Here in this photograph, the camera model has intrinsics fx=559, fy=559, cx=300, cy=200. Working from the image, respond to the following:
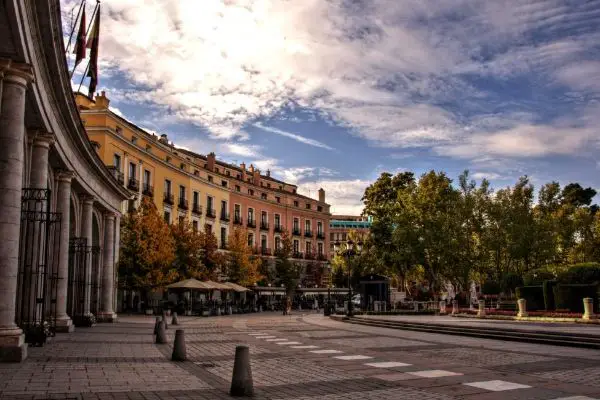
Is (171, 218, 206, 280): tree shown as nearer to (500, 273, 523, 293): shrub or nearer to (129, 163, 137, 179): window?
(129, 163, 137, 179): window

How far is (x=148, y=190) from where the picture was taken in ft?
150

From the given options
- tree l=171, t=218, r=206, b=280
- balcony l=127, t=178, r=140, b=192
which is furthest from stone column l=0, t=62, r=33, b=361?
tree l=171, t=218, r=206, b=280

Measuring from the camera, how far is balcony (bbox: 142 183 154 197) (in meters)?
45.3

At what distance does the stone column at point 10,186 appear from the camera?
12.0 meters

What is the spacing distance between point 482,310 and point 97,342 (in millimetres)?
21336

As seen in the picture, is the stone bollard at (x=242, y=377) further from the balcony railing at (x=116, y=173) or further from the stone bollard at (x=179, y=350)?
the balcony railing at (x=116, y=173)

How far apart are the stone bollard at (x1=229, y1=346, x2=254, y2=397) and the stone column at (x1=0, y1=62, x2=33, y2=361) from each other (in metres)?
5.95

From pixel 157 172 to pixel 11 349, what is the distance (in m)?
37.5

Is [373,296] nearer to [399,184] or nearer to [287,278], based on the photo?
[399,184]

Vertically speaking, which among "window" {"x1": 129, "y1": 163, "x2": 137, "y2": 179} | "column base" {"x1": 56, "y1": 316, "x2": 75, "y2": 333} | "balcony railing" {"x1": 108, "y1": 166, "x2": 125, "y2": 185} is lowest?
"column base" {"x1": 56, "y1": 316, "x2": 75, "y2": 333}

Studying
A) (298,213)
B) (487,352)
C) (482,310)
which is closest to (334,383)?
(487,352)

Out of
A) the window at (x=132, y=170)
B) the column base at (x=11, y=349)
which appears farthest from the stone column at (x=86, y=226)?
the window at (x=132, y=170)

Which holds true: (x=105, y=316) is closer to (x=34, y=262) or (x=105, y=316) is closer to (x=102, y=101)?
(x=34, y=262)

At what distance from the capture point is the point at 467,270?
4269 cm
